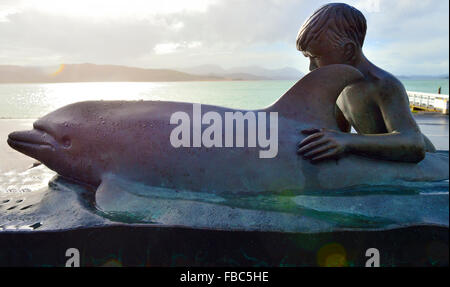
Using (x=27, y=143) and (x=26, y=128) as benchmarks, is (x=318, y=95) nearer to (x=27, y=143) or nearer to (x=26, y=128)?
(x=27, y=143)

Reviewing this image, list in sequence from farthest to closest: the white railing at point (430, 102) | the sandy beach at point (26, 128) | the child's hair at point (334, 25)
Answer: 1. the white railing at point (430, 102)
2. the sandy beach at point (26, 128)
3. the child's hair at point (334, 25)

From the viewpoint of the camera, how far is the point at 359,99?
114 inches

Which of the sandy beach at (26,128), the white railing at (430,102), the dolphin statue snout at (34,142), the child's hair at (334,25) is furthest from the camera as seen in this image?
the white railing at (430,102)

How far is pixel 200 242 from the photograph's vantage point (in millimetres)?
2086

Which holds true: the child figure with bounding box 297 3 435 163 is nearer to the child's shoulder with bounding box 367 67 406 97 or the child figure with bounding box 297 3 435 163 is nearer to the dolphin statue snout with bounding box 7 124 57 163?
the child's shoulder with bounding box 367 67 406 97

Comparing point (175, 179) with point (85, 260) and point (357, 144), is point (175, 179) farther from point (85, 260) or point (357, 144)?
point (357, 144)

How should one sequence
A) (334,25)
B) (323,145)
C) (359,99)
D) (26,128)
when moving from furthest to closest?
(26,128), (359,99), (334,25), (323,145)

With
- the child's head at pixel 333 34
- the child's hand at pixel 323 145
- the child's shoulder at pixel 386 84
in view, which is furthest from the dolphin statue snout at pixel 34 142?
the child's shoulder at pixel 386 84

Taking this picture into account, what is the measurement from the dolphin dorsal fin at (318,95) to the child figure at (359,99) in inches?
5.5

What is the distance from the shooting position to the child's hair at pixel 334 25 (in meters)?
2.67

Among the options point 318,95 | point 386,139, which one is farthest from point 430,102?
point 318,95

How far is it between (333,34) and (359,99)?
0.63 meters

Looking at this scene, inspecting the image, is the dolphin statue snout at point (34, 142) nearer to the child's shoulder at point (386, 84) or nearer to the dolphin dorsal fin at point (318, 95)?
the dolphin dorsal fin at point (318, 95)
